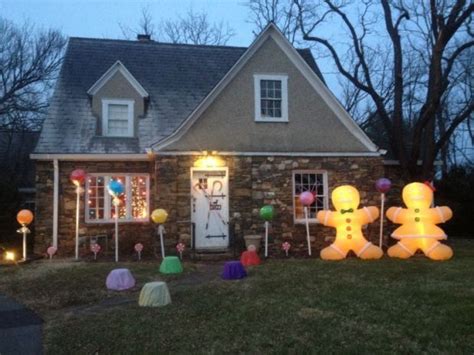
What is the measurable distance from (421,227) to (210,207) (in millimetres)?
5694

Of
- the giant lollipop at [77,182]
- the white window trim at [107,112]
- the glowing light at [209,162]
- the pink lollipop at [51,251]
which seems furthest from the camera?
the white window trim at [107,112]

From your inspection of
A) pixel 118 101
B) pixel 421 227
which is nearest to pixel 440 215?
pixel 421 227

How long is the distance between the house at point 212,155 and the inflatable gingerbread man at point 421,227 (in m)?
2.25

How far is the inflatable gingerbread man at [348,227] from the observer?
39.4ft

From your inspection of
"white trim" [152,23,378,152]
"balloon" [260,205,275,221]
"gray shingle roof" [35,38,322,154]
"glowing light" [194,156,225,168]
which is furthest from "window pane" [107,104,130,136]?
"balloon" [260,205,275,221]

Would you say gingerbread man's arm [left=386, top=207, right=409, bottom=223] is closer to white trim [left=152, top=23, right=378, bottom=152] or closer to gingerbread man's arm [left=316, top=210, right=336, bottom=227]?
gingerbread man's arm [left=316, top=210, right=336, bottom=227]

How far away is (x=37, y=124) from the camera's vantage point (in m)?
25.0

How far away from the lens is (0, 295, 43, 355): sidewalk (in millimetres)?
5652

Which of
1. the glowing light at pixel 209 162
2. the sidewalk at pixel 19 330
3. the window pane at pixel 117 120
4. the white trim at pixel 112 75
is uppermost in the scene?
the white trim at pixel 112 75

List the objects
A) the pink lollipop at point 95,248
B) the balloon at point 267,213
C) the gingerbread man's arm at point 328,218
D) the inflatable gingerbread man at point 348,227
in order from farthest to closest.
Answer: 1. the pink lollipop at point 95,248
2. the balloon at point 267,213
3. the gingerbread man's arm at point 328,218
4. the inflatable gingerbread man at point 348,227

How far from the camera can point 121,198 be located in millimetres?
14867

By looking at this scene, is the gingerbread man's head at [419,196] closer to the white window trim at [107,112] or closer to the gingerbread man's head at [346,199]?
the gingerbread man's head at [346,199]

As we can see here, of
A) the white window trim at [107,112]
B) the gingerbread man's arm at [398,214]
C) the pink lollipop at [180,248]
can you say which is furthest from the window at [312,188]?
the white window trim at [107,112]

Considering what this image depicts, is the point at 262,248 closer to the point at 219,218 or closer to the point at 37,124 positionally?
the point at 219,218
